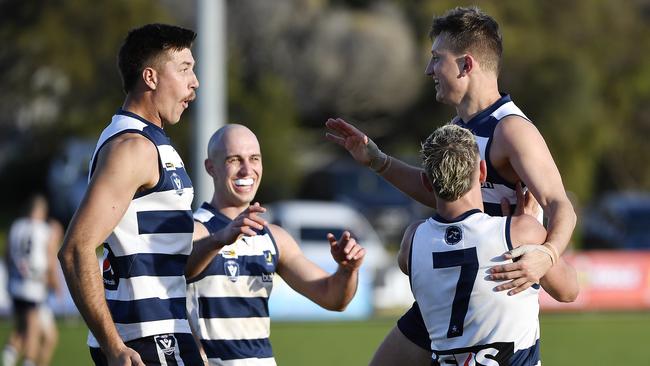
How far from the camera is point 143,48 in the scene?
201 inches

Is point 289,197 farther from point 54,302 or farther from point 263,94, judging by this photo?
point 54,302

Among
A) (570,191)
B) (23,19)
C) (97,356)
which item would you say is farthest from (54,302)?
(570,191)

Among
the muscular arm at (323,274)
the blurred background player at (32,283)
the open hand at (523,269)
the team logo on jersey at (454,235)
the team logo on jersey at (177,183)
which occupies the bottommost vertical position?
the blurred background player at (32,283)

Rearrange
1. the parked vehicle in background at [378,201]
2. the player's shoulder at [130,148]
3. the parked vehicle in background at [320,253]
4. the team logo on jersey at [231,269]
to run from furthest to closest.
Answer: the parked vehicle in background at [378,201] → the parked vehicle in background at [320,253] → the team logo on jersey at [231,269] → the player's shoulder at [130,148]

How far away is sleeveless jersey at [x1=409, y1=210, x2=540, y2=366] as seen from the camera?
4.67 metres

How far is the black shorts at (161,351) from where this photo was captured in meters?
4.83

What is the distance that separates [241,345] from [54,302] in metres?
14.3

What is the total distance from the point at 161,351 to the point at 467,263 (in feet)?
4.62

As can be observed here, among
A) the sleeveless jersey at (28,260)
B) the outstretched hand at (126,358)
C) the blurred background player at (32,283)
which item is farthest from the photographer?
the sleeveless jersey at (28,260)

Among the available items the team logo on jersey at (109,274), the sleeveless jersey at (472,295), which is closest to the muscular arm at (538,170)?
the sleeveless jersey at (472,295)

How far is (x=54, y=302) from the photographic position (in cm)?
1939

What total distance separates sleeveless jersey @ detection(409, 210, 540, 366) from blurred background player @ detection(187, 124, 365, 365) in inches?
31.8

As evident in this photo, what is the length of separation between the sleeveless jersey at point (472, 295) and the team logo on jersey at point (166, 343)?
1126mm

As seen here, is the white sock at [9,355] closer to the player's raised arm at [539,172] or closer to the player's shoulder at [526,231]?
the player's raised arm at [539,172]
